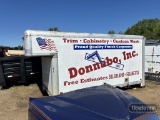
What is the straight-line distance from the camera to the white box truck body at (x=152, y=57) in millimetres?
11891

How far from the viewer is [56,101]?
10.0ft

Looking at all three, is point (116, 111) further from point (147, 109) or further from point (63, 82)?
point (63, 82)

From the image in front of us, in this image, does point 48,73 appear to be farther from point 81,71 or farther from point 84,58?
point 84,58

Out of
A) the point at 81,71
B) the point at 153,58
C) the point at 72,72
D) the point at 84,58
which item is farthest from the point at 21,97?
the point at 153,58

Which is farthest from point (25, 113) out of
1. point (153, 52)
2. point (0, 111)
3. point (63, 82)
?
point (153, 52)

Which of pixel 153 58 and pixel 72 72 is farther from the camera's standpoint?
pixel 153 58

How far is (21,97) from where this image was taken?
901 centimetres

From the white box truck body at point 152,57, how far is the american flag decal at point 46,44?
23.4ft

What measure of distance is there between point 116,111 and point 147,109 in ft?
1.72

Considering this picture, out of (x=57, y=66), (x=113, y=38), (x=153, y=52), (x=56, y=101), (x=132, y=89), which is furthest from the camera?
(x=153, y=52)

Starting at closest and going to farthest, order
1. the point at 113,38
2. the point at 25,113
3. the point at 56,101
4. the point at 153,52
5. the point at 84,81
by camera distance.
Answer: the point at 56,101 → the point at 25,113 → the point at 84,81 → the point at 113,38 → the point at 153,52

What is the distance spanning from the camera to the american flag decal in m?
7.19

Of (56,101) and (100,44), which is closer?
(56,101)

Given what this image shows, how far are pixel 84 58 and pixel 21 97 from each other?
11.3 feet
